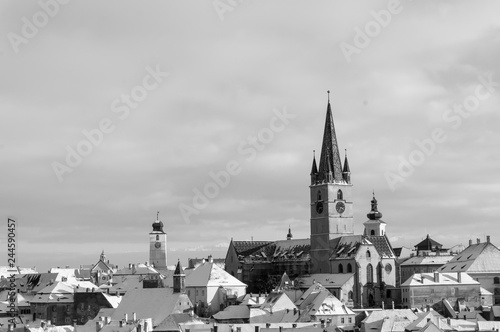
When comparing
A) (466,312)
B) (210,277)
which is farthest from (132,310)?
(466,312)

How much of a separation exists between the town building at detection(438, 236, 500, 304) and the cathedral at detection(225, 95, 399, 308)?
7577mm

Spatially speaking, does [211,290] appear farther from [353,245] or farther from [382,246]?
[382,246]

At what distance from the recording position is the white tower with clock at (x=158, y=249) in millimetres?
185375

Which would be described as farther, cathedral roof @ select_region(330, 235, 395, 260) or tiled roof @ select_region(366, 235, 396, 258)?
tiled roof @ select_region(366, 235, 396, 258)

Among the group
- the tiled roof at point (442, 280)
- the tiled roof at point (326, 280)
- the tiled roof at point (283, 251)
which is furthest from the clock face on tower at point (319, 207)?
the tiled roof at point (442, 280)

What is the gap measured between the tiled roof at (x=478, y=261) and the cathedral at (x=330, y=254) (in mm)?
7289

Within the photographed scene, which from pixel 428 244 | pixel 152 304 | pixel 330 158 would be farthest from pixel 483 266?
pixel 428 244

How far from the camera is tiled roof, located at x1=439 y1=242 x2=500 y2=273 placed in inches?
4953

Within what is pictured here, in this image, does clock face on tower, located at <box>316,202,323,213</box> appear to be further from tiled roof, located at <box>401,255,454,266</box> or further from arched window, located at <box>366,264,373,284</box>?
tiled roof, located at <box>401,255,454,266</box>

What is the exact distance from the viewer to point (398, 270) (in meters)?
130

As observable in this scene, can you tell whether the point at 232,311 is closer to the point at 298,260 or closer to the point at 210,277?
the point at 210,277

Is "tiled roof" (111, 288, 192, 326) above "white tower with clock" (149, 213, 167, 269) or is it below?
below

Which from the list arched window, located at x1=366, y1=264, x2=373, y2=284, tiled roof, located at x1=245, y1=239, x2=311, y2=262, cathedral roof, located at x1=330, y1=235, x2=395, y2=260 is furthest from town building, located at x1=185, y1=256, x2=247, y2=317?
tiled roof, located at x1=245, y1=239, x2=311, y2=262

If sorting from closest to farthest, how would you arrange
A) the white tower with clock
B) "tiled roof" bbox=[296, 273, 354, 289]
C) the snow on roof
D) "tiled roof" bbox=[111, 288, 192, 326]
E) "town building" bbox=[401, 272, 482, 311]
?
"tiled roof" bbox=[111, 288, 192, 326]
"town building" bbox=[401, 272, 482, 311]
the snow on roof
"tiled roof" bbox=[296, 273, 354, 289]
the white tower with clock
